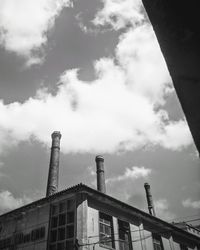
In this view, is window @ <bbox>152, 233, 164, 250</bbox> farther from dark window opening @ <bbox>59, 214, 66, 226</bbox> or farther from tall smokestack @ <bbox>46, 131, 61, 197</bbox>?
tall smokestack @ <bbox>46, 131, 61, 197</bbox>

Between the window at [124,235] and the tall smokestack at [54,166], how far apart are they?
26.1 ft

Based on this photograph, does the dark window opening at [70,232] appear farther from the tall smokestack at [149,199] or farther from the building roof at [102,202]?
the tall smokestack at [149,199]

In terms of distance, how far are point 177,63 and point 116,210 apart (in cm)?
1392

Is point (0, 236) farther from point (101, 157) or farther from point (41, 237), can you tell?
point (101, 157)

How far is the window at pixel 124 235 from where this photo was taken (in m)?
13.2

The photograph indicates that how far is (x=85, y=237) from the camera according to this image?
11.0m

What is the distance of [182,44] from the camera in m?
0.85

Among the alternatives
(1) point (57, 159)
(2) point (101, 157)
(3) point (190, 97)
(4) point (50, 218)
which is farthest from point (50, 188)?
(3) point (190, 97)

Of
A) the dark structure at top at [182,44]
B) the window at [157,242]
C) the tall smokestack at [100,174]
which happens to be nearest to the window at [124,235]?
the window at [157,242]

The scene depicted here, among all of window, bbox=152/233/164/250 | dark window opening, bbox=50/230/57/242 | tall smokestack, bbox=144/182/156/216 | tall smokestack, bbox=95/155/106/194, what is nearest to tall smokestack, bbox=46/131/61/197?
tall smokestack, bbox=95/155/106/194

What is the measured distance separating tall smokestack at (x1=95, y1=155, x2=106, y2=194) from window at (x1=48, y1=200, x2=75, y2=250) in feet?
30.3

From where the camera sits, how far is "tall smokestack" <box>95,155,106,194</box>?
71.8 feet

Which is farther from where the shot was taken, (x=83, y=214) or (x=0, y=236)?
(x=0, y=236)

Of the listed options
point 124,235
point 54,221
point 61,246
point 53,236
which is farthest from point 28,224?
point 124,235
